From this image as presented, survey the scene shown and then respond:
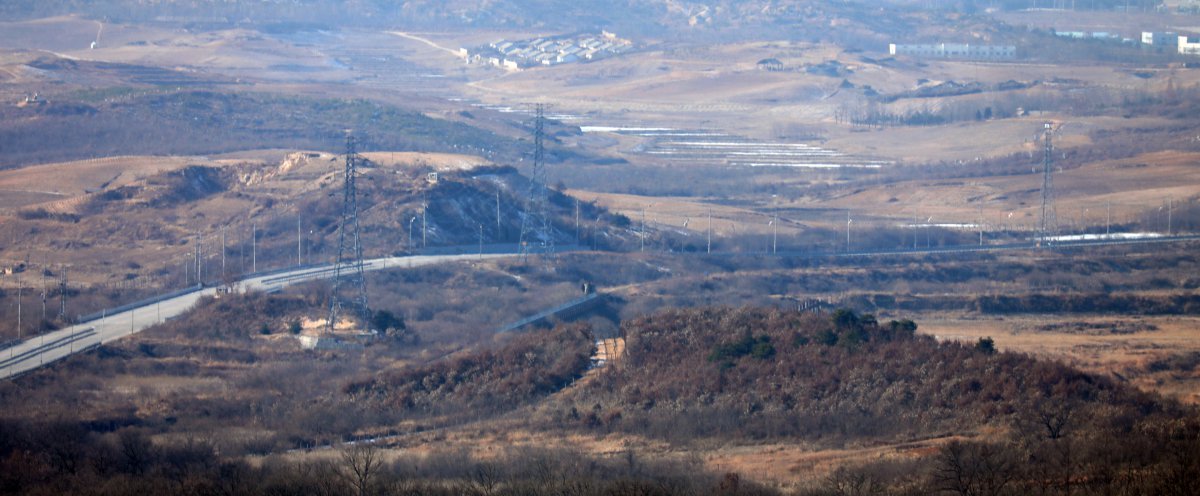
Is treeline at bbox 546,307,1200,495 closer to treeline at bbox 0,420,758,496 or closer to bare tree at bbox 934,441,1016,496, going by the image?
bare tree at bbox 934,441,1016,496

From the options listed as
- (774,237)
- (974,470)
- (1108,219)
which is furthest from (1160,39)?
(974,470)

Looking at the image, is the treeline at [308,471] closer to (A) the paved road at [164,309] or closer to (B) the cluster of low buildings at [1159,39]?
(A) the paved road at [164,309]

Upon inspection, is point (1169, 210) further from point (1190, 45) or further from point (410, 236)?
point (1190, 45)

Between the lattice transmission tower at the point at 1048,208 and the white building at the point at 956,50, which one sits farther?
the white building at the point at 956,50

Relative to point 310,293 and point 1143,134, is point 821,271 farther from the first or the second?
point 1143,134

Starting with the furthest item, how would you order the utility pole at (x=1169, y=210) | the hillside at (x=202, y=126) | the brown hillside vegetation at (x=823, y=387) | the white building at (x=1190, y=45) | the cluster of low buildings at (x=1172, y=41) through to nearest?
the cluster of low buildings at (x=1172, y=41)
the white building at (x=1190, y=45)
the hillside at (x=202, y=126)
the utility pole at (x=1169, y=210)
the brown hillside vegetation at (x=823, y=387)

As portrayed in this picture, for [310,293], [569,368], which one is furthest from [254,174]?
[569,368]

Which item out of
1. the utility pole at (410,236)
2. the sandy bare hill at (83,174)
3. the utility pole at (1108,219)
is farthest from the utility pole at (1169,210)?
the sandy bare hill at (83,174)
